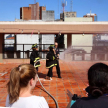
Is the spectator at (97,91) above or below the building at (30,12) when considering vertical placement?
below

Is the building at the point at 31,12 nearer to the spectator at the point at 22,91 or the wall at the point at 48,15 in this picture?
the wall at the point at 48,15

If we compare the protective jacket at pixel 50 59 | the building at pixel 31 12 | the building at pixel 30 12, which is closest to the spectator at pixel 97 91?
the protective jacket at pixel 50 59

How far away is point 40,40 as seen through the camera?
84.9ft

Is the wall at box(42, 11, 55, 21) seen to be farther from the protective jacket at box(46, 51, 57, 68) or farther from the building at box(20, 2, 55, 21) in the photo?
the protective jacket at box(46, 51, 57, 68)

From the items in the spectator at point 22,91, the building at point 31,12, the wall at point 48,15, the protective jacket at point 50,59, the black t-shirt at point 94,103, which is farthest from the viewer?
the building at point 31,12

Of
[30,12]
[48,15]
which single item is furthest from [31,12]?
[48,15]

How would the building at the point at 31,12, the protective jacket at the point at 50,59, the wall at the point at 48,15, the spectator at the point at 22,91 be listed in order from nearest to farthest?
the spectator at the point at 22,91, the protective jacket at the point at 50,59, the wall at the point at 48,15, the building at the point at 31,12

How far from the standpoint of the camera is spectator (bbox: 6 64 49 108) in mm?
1615

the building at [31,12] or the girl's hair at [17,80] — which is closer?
the girl's hair at [17,80]

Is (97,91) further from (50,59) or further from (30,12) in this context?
(30,12)

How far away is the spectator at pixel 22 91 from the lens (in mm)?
1615

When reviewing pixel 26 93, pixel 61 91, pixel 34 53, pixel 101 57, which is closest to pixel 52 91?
pixel 61 91

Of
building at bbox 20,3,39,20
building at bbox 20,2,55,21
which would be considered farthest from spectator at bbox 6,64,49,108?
building at bbox 20,3,39,20

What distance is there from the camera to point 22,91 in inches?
68.0
